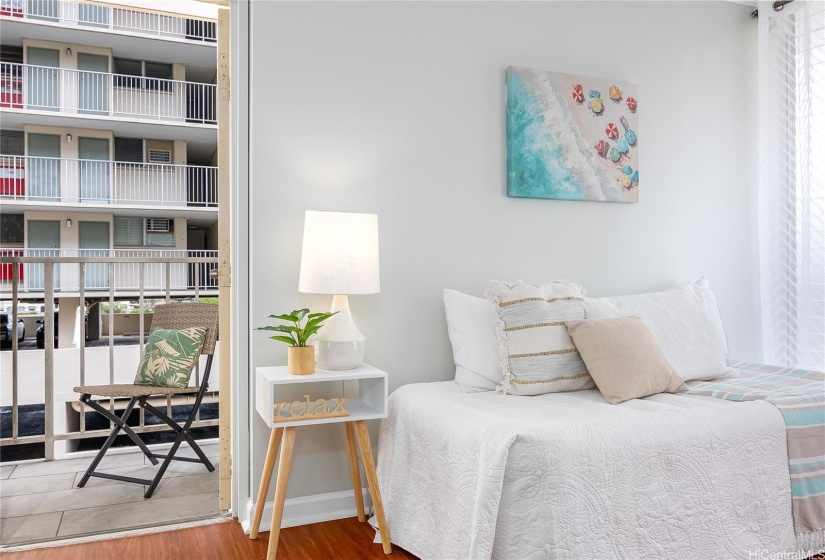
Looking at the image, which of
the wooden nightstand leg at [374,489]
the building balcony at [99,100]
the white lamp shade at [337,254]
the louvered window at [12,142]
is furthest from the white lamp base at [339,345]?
the louvered window at [12,142]

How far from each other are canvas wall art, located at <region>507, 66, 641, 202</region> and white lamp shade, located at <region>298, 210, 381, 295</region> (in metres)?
0.90

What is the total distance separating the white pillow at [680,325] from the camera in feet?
8.30

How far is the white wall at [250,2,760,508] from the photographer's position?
7.62 ft

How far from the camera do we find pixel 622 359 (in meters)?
2.17

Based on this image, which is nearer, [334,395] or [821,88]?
[334,395]

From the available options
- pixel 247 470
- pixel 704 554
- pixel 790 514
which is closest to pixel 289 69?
pixel 247 470

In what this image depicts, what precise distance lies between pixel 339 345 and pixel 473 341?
1.95 ft

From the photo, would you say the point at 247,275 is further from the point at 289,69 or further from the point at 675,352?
the point at 675,352

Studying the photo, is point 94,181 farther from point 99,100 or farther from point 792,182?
point 792,182

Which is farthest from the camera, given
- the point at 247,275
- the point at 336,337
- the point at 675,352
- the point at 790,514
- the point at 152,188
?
the point at 152,188

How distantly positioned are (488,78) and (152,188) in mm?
6659

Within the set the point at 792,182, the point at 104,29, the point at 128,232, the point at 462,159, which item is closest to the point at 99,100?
the point at 104,29

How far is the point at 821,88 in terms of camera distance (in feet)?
9.93

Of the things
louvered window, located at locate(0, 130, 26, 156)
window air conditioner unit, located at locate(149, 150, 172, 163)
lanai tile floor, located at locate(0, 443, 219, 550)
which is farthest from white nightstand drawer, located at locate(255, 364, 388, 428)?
louvered window, located at locate(0, 130, 26, 156)
